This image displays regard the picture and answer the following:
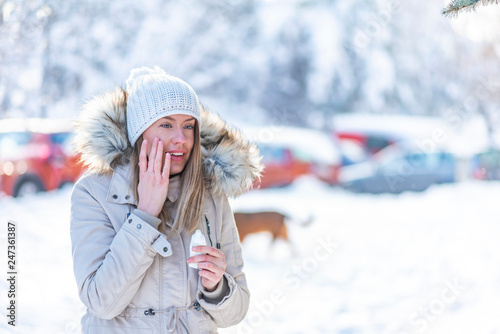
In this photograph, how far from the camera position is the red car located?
14.5ft

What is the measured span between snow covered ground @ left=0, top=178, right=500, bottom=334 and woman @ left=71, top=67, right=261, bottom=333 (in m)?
2.01

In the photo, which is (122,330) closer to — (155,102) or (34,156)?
(155,102)

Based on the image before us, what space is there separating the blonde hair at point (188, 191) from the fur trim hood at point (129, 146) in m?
0.07

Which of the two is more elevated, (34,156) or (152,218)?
(34,156)

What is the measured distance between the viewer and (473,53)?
233 inches

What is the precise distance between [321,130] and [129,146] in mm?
4233

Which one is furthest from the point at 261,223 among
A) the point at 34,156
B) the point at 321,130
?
the point at 34,156

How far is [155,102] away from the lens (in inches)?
60.0

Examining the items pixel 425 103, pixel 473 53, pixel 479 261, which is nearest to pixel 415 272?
pixel 479 261

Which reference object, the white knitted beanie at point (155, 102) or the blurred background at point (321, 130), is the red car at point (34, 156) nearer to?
the blurred background at point (321, 130)

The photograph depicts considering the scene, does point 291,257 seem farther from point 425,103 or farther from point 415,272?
point 425,103

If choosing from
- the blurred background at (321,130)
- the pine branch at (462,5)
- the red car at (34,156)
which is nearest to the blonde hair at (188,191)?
the pine branch at (462,5)

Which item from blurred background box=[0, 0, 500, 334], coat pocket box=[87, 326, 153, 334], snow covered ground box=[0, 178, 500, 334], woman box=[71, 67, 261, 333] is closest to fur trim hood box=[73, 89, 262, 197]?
woman box=[71, 67, 261, 333]

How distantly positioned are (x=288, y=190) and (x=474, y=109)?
2319 millimetres
